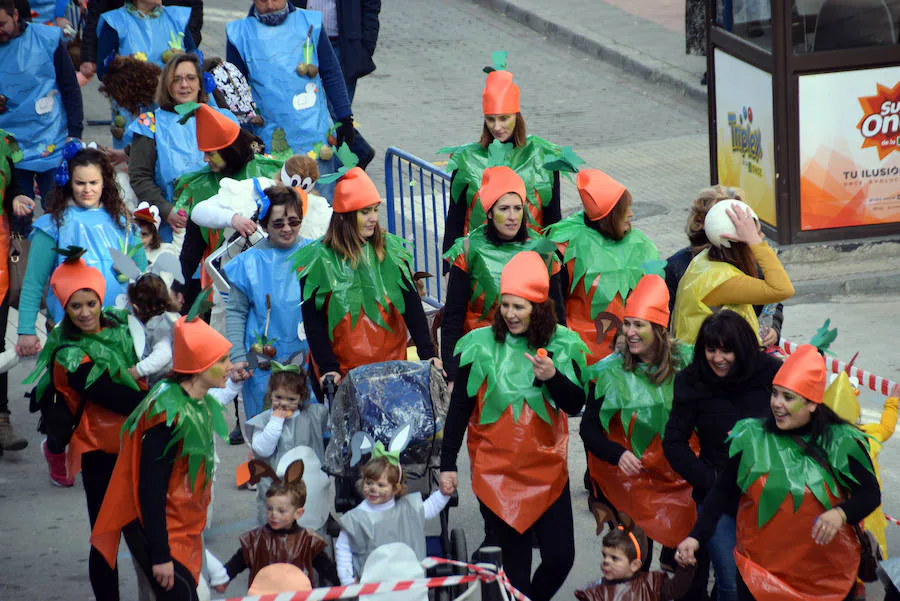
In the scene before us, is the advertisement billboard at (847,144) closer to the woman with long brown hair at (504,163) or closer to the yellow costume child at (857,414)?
the woman with long brown hair at (504,163)

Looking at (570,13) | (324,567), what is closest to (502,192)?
(324,567)

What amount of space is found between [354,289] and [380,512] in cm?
122

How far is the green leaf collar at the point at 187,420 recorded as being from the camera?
5.39 metres

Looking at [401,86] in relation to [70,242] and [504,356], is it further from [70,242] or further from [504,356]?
[504,356]

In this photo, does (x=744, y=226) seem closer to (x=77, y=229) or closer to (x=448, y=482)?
(x=448, y=482)

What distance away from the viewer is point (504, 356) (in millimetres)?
5828

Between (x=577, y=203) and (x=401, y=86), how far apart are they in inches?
183

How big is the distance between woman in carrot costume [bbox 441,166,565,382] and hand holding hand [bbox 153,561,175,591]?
5.62 feet

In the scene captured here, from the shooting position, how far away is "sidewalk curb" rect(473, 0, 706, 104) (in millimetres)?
15469

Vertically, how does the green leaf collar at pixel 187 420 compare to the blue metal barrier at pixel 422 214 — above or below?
above

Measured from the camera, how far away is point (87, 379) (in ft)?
20.2

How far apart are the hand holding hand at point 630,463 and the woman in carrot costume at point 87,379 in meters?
2.18

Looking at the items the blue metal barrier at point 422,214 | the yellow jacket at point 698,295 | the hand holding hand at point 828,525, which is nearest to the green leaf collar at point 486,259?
the yellow jacket at point 698,295

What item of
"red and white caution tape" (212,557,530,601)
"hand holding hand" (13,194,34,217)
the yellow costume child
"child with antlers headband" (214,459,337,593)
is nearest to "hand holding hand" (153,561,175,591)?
"red and white caution tape" (212,557,530,601)
